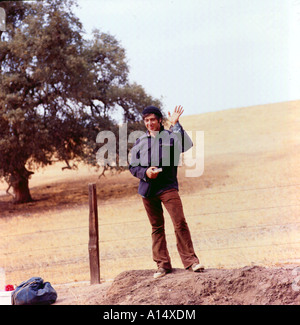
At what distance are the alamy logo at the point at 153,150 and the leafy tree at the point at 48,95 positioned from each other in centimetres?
47

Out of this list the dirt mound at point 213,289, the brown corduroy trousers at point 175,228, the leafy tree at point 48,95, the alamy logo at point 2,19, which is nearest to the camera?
the dirt mound at point 213,289

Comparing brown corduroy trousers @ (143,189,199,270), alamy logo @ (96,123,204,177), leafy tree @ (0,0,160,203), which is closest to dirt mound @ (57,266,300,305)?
brown corduroy trousers @ (143,189,199,270)

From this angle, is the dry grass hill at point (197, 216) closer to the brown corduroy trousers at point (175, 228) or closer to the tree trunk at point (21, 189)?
the brown corduroy trousers at point (175, 228)

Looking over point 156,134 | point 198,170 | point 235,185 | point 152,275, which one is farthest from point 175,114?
point 198,170

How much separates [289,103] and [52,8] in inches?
1081

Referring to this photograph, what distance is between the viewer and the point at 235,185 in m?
20.7

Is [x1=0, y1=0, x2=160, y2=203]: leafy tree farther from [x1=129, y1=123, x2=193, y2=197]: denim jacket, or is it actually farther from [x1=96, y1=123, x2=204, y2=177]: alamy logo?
[x1=129, y1=123, x2=193, y2=197]: denim jacket

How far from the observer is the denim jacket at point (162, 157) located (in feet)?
16.4

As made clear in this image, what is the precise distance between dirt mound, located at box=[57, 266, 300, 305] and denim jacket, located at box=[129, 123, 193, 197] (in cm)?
93

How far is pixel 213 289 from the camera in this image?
4.57 m

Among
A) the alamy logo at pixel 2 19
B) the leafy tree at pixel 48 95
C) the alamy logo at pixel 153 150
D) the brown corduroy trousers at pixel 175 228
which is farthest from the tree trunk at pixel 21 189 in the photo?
the brown corduroy trousers at pixel 175 228

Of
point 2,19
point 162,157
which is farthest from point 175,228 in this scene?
point 2,19

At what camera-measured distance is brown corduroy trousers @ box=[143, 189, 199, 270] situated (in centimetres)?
494
